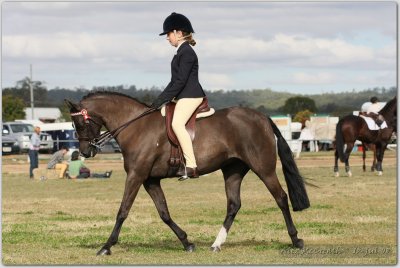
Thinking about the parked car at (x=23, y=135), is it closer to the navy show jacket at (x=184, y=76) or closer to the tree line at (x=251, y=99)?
the tree line at (x=251, y=99)

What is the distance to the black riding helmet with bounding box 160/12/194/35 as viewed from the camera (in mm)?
11953

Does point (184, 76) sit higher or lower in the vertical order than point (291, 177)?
higher

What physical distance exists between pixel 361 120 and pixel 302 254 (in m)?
19.2

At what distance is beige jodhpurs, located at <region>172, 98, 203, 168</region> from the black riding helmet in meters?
0.92

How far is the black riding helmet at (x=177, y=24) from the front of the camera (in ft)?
39.2

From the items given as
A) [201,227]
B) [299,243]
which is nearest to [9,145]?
[201,227]

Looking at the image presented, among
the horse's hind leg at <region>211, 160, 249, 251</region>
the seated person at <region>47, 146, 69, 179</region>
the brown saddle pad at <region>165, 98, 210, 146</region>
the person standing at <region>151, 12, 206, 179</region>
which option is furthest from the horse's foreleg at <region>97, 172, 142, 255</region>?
the seated person at <region>47, 146, 69, 179</region>

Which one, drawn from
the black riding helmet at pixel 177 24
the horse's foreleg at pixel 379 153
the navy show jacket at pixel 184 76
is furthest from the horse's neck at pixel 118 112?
the horse's foreleg at pixel 379 153

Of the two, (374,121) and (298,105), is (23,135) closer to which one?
(374,121)

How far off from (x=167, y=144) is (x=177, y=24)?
158 centimetres

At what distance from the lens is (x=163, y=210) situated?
1223 cm

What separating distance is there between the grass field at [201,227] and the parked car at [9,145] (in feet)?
91.4

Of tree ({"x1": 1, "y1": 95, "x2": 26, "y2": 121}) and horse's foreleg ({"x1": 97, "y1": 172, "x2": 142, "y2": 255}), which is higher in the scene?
horse's foreleg ({"x1": 97, "y1": 172, "x2": 142, "y2": 255})

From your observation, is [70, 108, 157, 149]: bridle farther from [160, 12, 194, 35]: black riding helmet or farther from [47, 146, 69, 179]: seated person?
[47, 146, 69, 179]: seated person
